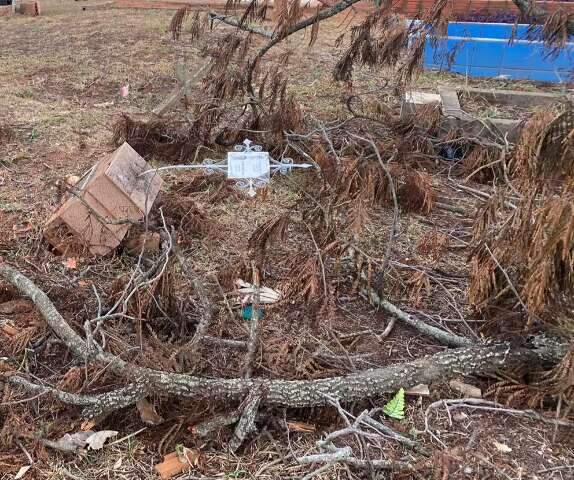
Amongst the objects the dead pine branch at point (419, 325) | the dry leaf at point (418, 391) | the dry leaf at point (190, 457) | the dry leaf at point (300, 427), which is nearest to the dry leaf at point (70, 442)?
the dry leaf at point (190, 457)

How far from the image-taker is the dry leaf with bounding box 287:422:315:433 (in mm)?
2158

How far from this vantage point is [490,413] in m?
2.18

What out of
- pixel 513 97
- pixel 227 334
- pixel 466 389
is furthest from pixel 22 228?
pixel 513 97

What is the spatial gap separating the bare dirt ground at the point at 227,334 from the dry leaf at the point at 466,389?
1.1 inches

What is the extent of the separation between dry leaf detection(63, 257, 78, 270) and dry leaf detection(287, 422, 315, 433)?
1563 millimetres

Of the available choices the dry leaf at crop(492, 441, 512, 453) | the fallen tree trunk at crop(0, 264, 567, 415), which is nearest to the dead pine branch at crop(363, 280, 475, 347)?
the fallen tree trunk at crop(0, 264, 567, 415)

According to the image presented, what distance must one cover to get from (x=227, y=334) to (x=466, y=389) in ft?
3.40

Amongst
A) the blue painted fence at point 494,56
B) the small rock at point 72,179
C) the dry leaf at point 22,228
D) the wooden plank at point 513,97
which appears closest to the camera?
the dry leaf at point 22,228

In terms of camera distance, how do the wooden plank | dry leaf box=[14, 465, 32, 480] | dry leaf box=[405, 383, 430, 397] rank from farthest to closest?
the wooden plank → dry leaf box=[405, 383, 430, 397] → dry leaf box=[14, 465, 32, 480]

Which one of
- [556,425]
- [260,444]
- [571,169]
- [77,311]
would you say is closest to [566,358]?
[556,425]

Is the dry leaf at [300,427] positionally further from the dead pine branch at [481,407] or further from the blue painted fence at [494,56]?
the blue painted fence at [494,56]

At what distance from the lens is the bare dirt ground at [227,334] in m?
2.00

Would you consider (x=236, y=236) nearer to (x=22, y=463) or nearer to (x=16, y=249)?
(x=16, y=249)

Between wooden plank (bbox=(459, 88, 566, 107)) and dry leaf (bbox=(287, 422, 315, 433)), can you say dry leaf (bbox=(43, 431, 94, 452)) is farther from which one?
wooden plank (bbox=(459, 88, 566, 107))
